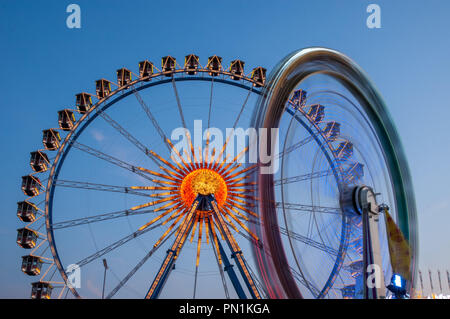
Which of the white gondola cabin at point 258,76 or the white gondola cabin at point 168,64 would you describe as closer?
the white gondola cabin at point 168,64

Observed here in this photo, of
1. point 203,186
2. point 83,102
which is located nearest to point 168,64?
point 83,102

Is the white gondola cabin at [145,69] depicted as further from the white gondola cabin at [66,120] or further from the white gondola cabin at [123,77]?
the white gondola cabin at [66,120]

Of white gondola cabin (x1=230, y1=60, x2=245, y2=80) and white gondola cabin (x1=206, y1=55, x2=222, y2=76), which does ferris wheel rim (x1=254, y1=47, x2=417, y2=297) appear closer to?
white gondola cabin (x1=230, y1=60, x2=245, y2=80)

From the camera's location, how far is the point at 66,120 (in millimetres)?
18953

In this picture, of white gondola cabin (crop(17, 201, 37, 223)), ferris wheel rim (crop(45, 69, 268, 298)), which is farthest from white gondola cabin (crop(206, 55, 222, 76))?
white gondola cabin (crop(17, 201, 37, 223))

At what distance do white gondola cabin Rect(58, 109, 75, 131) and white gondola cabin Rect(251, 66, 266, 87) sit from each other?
856 cm

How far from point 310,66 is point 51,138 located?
37.7 ft

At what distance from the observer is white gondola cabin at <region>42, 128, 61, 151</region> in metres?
18.5

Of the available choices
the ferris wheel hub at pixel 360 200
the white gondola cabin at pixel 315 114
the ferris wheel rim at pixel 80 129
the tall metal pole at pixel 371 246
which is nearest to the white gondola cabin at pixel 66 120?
the ferris wheel rim at pixel 80 129

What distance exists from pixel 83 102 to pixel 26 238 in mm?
6118

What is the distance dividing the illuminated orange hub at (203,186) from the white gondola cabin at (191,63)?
5.43 metres

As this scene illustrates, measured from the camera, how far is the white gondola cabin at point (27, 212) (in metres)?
18.0
